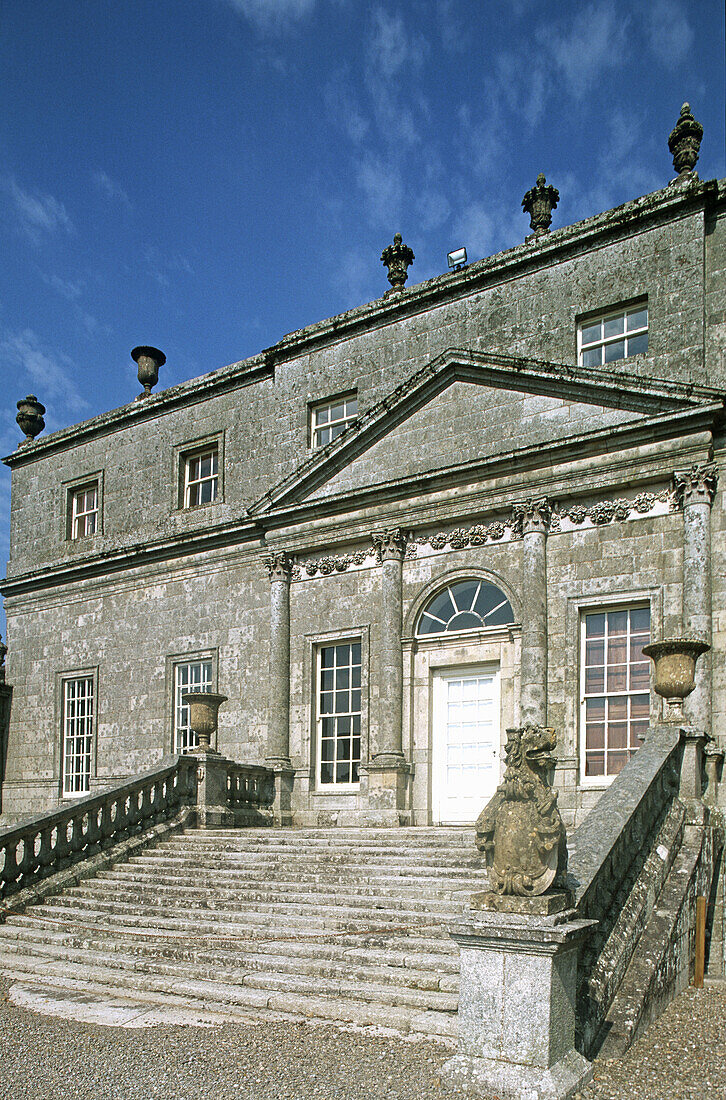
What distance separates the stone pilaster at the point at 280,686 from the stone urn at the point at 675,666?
21.1 ft

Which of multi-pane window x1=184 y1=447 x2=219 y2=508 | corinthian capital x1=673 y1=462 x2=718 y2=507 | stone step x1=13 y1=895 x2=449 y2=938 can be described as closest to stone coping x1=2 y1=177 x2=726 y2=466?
multi-pane window x1=184 y1=447 x2=219 y2=508

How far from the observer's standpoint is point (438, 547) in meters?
13.1

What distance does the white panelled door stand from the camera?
12.4m

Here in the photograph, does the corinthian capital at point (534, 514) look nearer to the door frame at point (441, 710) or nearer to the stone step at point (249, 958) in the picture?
the door frame at point (441, 710)

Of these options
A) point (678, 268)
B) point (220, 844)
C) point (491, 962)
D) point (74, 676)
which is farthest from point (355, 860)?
point (74, 676)

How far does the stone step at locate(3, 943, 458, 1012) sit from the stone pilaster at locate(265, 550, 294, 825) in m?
5.22

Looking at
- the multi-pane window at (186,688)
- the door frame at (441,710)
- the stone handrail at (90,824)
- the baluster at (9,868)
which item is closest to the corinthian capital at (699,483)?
the door frame at (441,710)

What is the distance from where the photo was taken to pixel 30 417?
2064 cm

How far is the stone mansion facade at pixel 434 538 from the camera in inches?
445

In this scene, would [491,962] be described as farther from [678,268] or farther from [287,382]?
[287,382]

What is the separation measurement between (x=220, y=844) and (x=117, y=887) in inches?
53.3

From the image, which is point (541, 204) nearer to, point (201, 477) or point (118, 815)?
point (201, 477)

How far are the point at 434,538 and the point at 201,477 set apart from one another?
573cm

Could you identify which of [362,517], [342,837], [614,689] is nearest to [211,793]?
[342,837]
